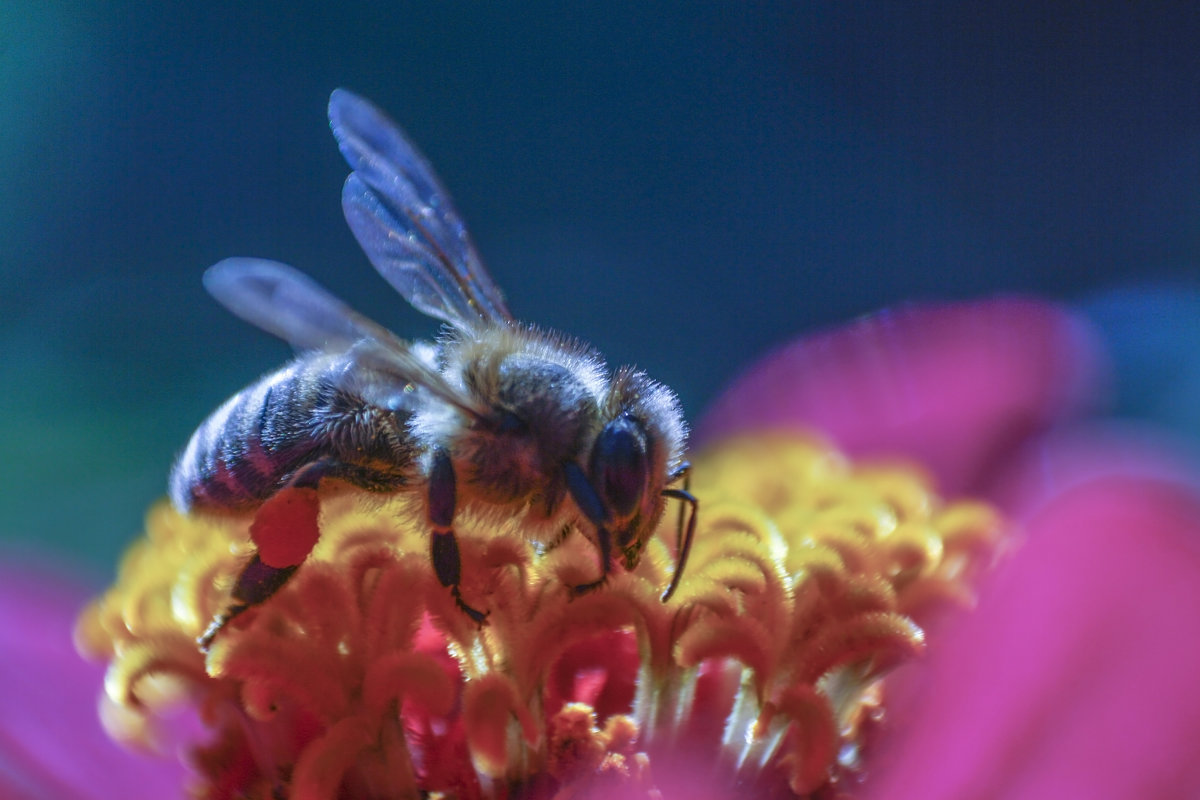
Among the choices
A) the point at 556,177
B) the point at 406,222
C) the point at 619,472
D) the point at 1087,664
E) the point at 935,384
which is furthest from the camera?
the point at 556,177

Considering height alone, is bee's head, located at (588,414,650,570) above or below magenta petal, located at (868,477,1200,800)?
above

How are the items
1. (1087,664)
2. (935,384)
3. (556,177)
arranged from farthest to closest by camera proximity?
(556,177) → (935,384) → (1087,664)

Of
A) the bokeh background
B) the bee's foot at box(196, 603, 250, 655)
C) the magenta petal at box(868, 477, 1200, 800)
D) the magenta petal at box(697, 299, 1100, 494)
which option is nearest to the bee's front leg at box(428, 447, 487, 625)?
the bee's foot at box(196, 603, 250, 655)

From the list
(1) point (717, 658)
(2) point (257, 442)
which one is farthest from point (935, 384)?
(2) point (257, 442)

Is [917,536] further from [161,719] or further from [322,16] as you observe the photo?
[322,16]

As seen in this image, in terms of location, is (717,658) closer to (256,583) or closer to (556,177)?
(256,583)

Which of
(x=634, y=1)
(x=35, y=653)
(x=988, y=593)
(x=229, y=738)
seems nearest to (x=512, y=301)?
(x=634, y=1)

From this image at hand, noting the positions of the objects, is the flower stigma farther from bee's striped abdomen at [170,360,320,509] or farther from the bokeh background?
the bokeh background
